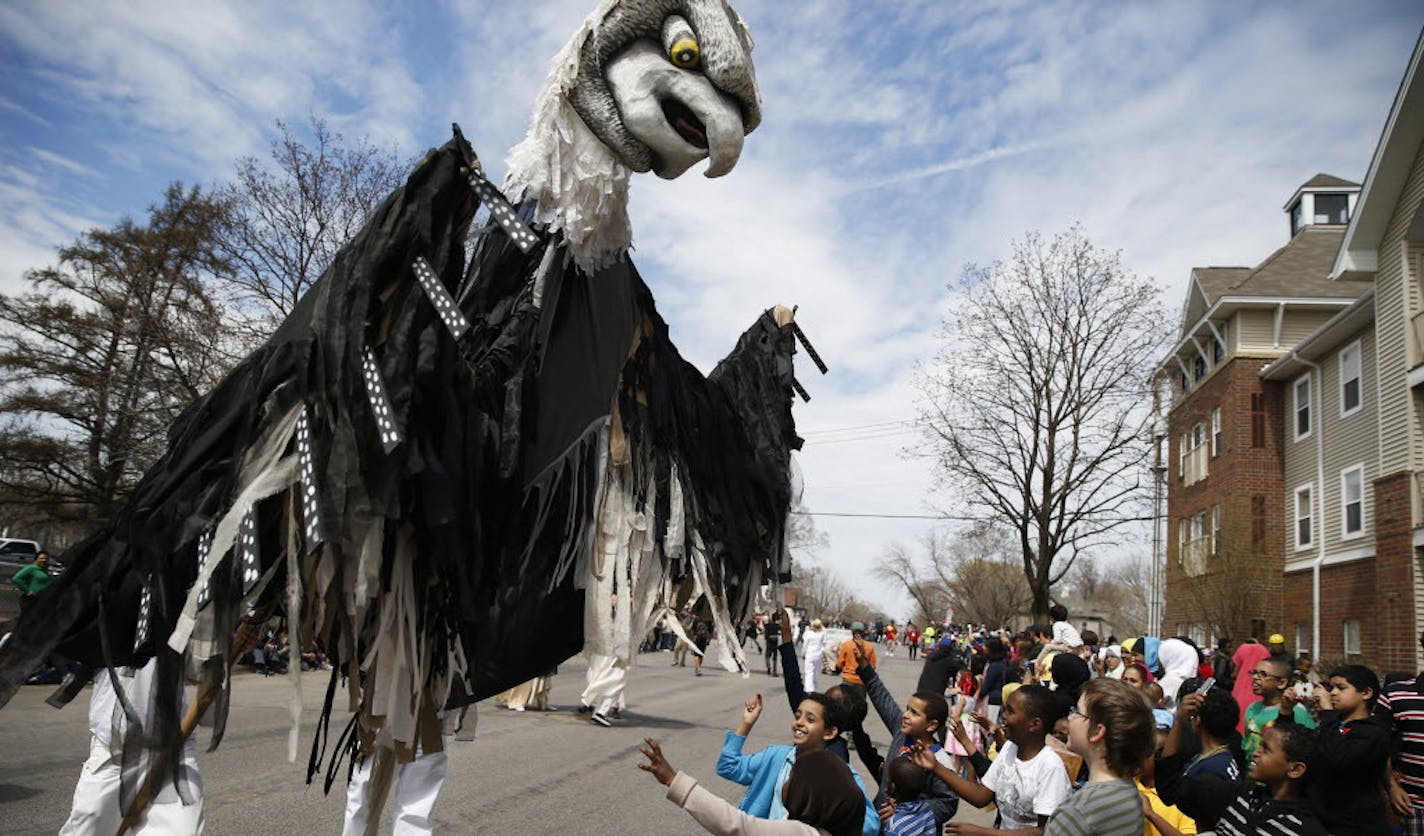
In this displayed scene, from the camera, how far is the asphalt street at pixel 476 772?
257 inches

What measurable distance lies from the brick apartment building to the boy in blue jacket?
1533 cm

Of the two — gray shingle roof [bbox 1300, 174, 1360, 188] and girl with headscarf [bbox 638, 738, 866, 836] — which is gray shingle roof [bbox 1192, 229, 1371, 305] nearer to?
gray shingle roof [bbox 1300, 174, 1360, 188]

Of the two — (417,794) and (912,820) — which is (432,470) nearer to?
(417,794)

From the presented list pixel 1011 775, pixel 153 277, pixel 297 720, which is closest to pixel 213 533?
pixel 297 720

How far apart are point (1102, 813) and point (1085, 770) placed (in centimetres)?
219

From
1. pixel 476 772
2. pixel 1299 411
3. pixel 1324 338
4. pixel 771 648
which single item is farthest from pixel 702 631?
pixel 771 648

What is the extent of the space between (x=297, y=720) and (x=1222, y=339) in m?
26.4

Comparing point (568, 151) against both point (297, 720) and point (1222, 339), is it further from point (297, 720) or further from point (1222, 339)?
point (1222, 339)

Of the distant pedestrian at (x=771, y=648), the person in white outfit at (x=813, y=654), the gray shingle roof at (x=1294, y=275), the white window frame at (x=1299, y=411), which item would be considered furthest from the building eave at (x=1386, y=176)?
the distant pedestrian at (x=771, y=648)

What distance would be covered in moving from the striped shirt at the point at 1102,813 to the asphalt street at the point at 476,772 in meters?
1.02

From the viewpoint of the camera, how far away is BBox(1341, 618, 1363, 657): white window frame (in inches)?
742

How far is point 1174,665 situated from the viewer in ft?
29.9

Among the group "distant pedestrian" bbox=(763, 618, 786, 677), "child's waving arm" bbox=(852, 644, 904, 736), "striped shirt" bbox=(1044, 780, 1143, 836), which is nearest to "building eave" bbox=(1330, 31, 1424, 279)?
"distant pedestrian" bbox=(763, 618, 786, 677)

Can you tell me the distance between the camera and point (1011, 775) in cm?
482
